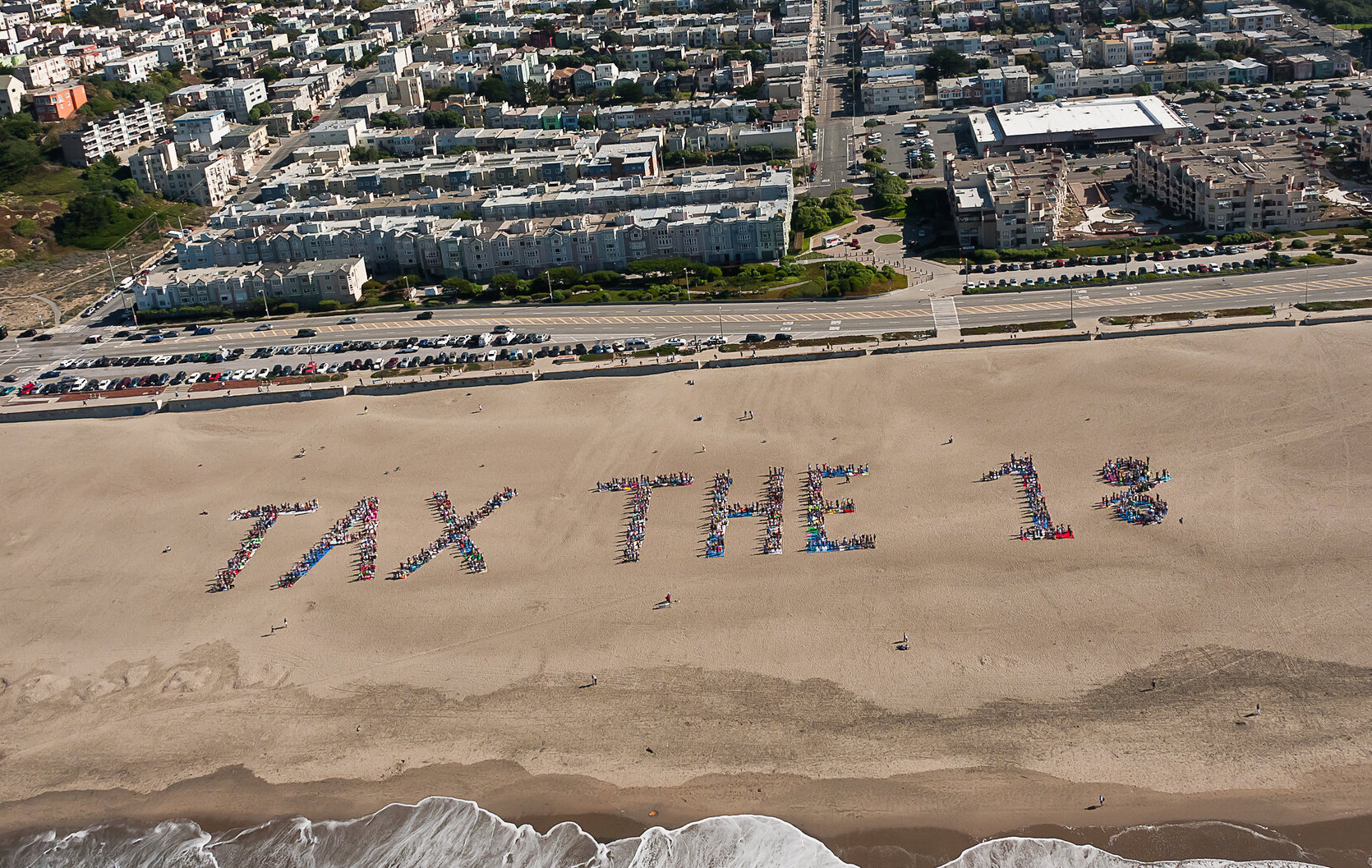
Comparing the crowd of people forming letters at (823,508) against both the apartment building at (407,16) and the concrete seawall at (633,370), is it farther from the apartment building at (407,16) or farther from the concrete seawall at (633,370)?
the apartment building at (407,16)

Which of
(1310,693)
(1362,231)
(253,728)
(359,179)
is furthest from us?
(359,179)

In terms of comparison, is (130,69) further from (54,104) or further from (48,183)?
(48,183)

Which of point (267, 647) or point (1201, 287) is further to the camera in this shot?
point (1201, 287)

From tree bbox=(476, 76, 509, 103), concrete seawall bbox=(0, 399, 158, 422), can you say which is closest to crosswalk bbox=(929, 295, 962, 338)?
concrete seawall bbox=(0, 399, 158, 422)

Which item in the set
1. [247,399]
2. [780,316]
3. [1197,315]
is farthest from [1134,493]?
[247,399]

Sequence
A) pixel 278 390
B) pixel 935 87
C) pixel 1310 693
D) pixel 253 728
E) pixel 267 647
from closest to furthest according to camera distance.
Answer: pixel 1310 693, pixel 253 728, pixel 267 647, pixel 278 390, pixel 935 87

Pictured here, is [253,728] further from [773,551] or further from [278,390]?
[278,390]

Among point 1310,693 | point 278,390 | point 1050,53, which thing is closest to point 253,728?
point 278,390
